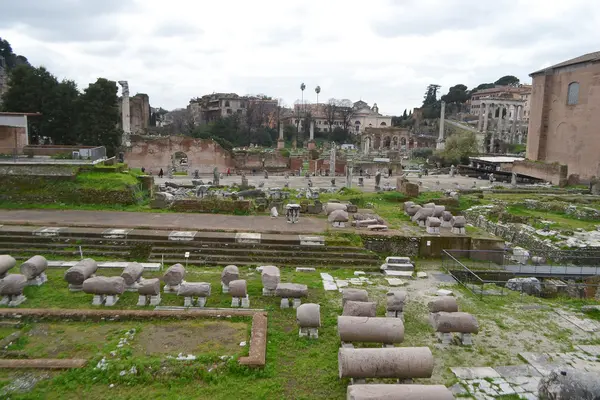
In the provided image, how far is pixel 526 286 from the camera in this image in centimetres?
1373

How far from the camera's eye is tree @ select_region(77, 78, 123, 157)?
115 ft

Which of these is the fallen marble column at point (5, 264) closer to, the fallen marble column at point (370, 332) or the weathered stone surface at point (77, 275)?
the weathered stone surface at point (77, 275)

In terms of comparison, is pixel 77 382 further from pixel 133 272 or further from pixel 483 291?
pixel 483 291

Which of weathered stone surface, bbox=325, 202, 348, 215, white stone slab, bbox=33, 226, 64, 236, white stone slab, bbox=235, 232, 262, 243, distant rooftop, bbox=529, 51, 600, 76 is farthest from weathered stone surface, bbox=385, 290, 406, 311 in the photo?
distant rooftop, bbox=529, 51, 600, 76

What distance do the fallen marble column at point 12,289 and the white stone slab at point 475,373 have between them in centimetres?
906

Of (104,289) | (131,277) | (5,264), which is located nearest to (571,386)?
(104,289)

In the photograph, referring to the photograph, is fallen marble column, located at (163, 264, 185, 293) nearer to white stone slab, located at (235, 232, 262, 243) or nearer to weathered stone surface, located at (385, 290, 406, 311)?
white stone slab, located at (235, 232, 262, 243)

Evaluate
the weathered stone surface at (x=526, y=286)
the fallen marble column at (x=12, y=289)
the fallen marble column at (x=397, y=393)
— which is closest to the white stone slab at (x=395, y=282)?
the weathered stone surface at (x=526, y=286)

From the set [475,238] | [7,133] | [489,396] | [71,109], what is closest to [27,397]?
[489,396]

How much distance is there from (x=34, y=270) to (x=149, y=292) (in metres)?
3.05

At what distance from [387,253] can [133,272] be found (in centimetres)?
847

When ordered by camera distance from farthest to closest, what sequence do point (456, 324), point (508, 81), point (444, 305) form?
point (508, 81), point (444, 305), point (456, 324)

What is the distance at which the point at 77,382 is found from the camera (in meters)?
7.30

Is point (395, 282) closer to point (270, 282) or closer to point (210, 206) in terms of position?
point (270, 282)
